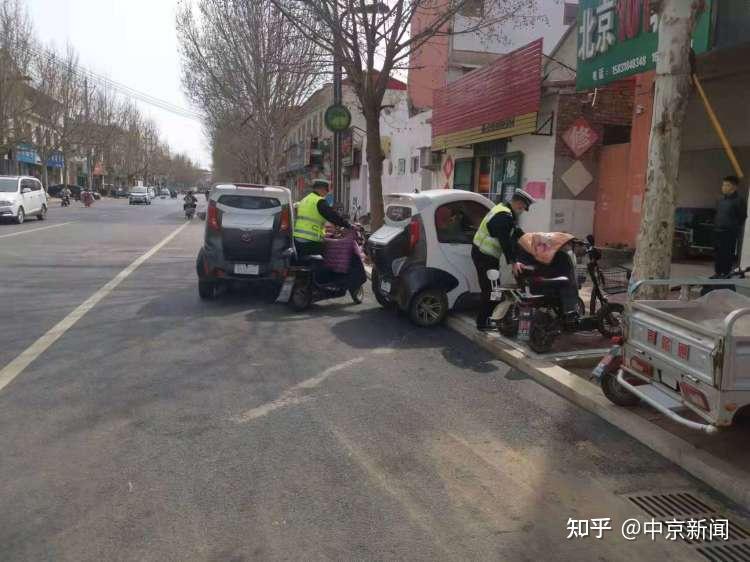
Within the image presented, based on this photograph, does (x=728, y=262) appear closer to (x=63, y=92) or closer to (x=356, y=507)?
(x=356, y=507)

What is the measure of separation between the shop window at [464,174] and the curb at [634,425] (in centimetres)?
1235

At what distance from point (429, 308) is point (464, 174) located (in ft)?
39.1

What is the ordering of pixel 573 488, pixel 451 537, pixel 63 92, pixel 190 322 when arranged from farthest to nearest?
pixel 63 92
pixel 190 322
pixel 573 488
pixel 451 537

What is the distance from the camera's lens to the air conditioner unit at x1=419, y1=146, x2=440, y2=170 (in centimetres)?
2116

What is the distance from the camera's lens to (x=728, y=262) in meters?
9.55

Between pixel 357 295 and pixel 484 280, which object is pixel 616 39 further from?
pixel 357 295

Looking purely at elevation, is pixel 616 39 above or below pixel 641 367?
above

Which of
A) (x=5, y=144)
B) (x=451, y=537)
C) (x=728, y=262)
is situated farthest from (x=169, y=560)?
(x=5, y=144)

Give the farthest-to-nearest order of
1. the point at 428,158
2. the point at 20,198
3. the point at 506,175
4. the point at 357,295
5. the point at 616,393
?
the point at 20,198 → the point at 428,158 → the point at 506,175 → the point at 357,295 → the point at 616,393

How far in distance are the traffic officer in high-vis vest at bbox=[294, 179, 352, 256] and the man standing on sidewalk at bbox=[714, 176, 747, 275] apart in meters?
5.58

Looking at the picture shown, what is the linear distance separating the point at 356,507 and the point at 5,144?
1774 inches

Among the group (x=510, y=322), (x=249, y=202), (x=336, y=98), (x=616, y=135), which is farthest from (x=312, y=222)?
(x=616, y=135)

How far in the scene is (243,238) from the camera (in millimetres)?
8930

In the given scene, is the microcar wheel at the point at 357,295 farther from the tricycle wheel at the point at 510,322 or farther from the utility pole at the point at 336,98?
the utility pole at the point at 336,98
